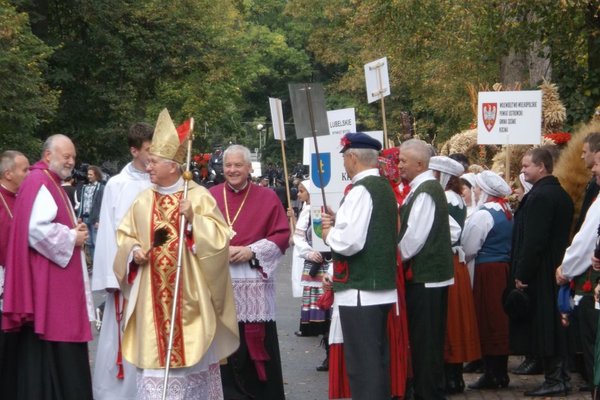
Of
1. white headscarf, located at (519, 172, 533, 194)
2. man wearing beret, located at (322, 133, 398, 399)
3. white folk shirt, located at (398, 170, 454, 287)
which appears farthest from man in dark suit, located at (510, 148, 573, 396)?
man wearing beret, located at (322, 133, 398, 399)

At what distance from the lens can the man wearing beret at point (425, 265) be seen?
29.3 feet

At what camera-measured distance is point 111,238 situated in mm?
8688

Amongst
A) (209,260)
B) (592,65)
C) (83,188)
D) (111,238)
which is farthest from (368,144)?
(83,188)

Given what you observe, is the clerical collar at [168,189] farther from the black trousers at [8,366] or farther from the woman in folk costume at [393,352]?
the black trousers at [8,366]

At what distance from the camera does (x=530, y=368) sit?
37.3 ft

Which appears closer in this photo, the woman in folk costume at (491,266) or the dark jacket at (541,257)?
the dark jacket at (541,257)

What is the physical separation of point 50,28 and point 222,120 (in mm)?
19707

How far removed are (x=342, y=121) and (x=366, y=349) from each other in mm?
3832

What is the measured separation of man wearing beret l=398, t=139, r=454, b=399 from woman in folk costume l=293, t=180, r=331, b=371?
7.92 ft

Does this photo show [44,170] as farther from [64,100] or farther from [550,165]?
[64,100]

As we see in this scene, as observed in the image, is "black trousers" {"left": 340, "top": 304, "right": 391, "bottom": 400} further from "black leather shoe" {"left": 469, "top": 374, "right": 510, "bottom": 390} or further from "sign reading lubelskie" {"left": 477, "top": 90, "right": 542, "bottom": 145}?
"sign reading lubelskie" {"left": 477, "top": 90, "right": 542, "bottom": 145}

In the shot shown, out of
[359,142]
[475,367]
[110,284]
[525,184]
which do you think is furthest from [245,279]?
[475,367]

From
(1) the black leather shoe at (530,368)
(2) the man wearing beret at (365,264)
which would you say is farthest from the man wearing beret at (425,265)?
(1) the black leather shoe at (530,368)

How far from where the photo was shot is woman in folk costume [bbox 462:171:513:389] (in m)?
10.5
